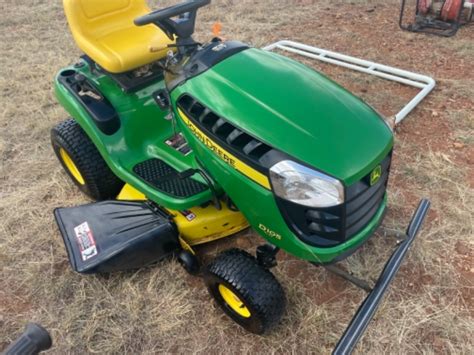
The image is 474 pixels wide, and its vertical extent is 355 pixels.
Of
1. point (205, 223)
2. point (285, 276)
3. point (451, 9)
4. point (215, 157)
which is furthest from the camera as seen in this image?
point (451, 9)

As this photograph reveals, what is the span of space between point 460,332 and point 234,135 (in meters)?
1.26

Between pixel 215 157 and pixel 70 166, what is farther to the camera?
pixel 70 166

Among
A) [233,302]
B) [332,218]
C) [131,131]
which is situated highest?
[332,218]

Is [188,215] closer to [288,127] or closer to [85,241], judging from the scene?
[85,241]

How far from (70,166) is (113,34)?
31.6 inches

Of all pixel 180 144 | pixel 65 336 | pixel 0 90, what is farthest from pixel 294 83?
pixel 0 90

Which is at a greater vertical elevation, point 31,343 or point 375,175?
point 375,175

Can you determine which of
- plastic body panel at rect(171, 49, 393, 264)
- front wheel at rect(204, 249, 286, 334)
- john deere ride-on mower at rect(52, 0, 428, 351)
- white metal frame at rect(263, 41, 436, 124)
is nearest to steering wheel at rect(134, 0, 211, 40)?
john deere ride-on mower at rect(52, 0, 428, 351)

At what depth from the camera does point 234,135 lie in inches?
61.2

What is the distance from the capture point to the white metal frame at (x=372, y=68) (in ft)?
10.5

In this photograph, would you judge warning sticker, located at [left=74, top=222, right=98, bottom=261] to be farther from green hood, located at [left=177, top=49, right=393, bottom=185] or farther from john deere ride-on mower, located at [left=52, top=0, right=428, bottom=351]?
green hood, located at [left=177, top=49, right=393, bottom=185]

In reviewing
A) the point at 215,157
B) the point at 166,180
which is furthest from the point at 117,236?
the point at 215,157

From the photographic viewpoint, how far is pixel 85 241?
2.05 meters

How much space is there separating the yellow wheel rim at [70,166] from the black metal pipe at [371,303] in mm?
1643
